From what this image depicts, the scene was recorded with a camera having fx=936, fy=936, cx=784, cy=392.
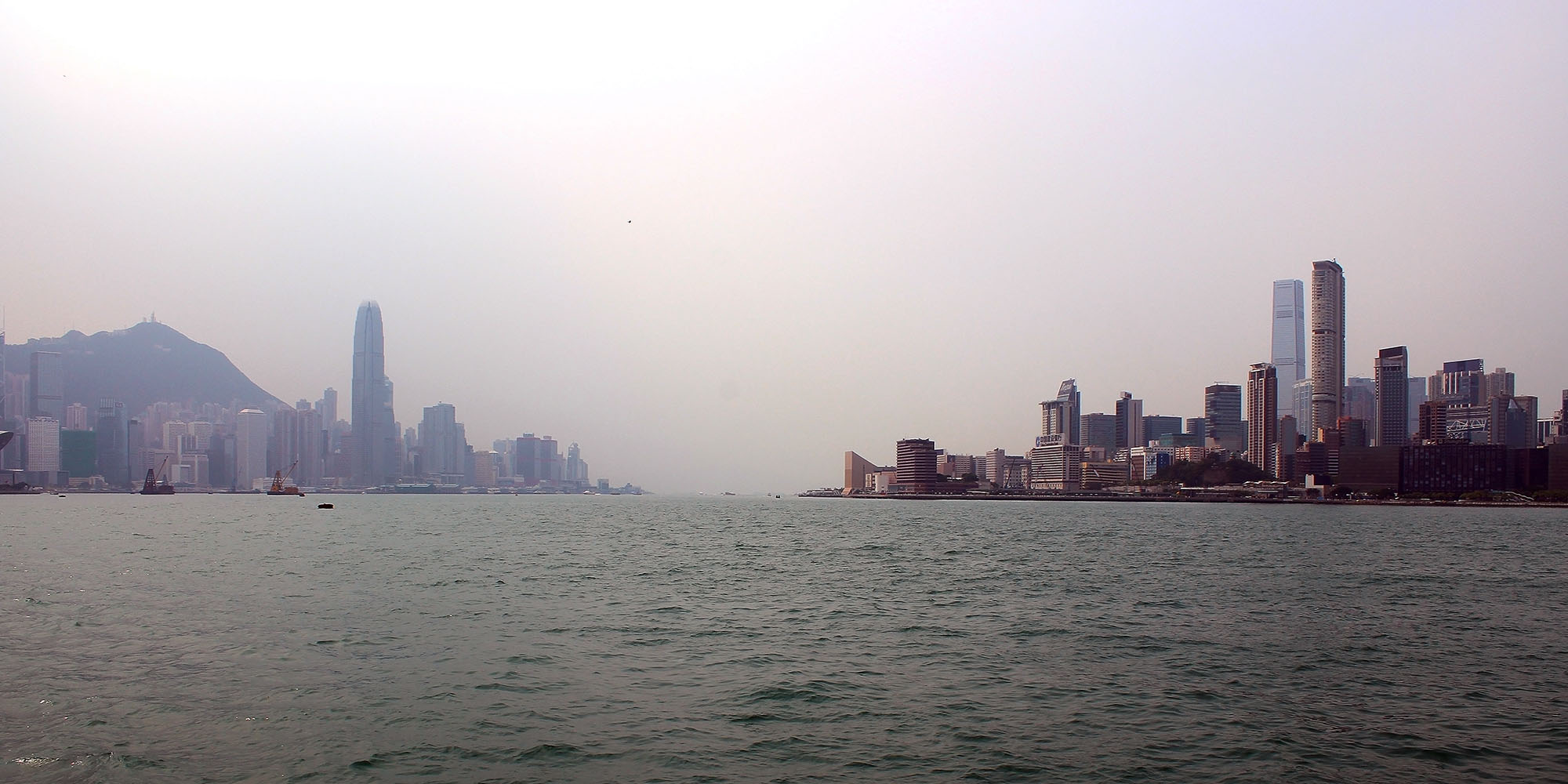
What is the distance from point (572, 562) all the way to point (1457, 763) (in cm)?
4477

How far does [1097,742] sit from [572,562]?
40.9 meters

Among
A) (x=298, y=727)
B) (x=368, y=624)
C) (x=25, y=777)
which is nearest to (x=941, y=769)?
(x=298, y=727)

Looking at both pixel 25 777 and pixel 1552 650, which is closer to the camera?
pixel 25 777

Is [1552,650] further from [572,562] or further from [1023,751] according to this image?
[572,562]

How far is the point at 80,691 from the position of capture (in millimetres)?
20203

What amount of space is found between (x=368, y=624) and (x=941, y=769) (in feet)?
69.2

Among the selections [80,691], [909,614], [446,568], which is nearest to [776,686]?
[909,614]

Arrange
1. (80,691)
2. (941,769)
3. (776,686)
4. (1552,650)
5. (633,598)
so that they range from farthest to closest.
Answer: (633,598) → (1552,650) → (776,686) → (80,691) → (941,769)

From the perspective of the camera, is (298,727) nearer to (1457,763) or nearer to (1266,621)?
(1457,763)

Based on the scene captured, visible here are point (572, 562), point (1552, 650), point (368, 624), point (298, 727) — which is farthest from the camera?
point (572, 562)

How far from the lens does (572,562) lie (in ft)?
177

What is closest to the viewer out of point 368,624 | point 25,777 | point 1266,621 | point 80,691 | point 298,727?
point 25,777

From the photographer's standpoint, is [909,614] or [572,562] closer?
[909,614]

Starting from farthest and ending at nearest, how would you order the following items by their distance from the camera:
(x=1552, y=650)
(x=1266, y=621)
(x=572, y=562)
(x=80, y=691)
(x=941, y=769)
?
1. (x=572, y=562)
2. (x=1266, y=621)
3. (x=1552, y=650)
4. (x=80, y=691)
5. (x=941, y=769)
